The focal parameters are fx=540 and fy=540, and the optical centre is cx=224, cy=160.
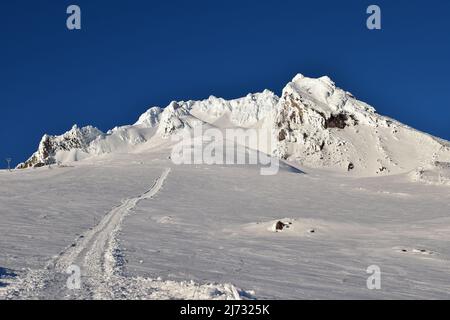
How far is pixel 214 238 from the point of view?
35.7m

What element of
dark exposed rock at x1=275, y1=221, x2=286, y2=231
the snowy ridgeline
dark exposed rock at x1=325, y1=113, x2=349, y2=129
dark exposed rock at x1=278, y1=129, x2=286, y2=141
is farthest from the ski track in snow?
dark exposed rock at x1=278, y1=129, x2=286, y2=141

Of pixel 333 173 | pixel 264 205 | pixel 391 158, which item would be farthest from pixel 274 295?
pixel 391 158

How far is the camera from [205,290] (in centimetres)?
1605

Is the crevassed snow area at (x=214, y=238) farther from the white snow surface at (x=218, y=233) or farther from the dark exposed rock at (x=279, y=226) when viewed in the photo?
the dark exposed rock at (x=279, y=226)

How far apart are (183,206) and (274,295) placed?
37031mm

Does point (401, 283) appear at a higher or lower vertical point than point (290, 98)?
lower

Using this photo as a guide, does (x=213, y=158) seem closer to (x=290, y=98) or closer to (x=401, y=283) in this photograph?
(x=290, y=98)

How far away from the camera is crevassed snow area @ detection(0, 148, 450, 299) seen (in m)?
18.4

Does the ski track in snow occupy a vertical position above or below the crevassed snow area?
above

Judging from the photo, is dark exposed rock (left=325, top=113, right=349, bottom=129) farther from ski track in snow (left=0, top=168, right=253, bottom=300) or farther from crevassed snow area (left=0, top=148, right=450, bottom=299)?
ski track in snow (left=0, top=168, right=253, bottom=300)

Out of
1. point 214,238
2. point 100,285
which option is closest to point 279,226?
point 214,238

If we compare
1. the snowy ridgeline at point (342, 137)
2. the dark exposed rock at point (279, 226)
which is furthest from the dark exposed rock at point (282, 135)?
the dark exposed rock at point (279, 226)

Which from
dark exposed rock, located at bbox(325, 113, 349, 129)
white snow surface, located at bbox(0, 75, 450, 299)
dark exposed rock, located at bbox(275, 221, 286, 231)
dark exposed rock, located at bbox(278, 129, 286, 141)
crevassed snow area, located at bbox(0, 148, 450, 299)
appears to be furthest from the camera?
dark exposed rock, located at bbox(278, 129, 286, 141)
